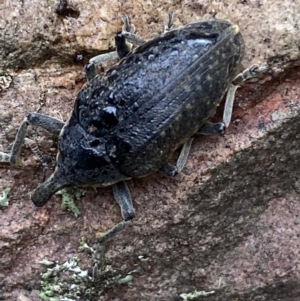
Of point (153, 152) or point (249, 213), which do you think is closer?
point (153, 152)

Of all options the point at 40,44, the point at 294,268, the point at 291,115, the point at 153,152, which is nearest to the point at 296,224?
the point at 294,268

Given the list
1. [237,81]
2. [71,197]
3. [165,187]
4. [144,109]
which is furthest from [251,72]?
[71,197]

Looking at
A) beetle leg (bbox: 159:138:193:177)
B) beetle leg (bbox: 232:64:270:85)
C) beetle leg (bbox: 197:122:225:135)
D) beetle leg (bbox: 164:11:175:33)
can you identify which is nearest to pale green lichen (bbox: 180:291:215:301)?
beetle leg (bbox: 159:138:193:177)

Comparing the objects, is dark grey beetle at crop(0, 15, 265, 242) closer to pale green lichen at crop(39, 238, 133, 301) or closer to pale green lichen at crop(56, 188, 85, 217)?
pale green lichen at crop(56, 188, 85, 217)

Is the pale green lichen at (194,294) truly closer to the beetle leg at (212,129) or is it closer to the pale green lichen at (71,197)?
the pale green lichen at (71,197)

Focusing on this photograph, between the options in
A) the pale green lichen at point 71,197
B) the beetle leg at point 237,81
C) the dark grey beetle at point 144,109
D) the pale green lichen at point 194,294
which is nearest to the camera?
the dark grey beetle at point 144,109

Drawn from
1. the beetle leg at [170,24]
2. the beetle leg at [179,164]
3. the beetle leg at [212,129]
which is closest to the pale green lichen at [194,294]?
the beetle leg at [179,164]

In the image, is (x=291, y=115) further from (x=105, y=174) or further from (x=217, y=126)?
(x=105, y=174)
